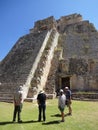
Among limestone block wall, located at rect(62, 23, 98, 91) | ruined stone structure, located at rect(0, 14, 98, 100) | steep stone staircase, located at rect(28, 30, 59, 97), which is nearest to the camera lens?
steep stone staircase, located at rect(28, 30, 59, 97)

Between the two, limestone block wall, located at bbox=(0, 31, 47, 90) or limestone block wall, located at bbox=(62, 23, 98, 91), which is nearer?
limestone block wall, located at bbox=(0, 31, 47, 90)

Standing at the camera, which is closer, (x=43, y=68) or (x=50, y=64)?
(x=43, y=68)

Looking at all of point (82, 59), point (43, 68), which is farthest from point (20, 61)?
point (82, 59)

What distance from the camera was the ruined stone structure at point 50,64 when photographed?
21047 millimetres

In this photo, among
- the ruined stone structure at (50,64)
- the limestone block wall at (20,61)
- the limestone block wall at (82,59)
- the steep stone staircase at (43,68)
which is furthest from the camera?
the limestone block wall at (82,59)

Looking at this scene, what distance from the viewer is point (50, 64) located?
23859 millimetres

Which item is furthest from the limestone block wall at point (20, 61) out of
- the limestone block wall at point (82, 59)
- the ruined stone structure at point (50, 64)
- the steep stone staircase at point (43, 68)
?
the limestone block wall at point (82, 59)

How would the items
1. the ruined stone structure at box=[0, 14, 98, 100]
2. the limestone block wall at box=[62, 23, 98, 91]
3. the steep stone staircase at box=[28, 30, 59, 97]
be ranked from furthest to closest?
the limestone block wall at box=[62, 23, 98, 91]
the ruined stone structure at box=[0, 14, 98, 100]
the steep stone staircase at box=[28, 30, 59, 97]

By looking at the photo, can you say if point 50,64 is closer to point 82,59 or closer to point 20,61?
point 20,61

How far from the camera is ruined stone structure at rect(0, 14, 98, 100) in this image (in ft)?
69.1

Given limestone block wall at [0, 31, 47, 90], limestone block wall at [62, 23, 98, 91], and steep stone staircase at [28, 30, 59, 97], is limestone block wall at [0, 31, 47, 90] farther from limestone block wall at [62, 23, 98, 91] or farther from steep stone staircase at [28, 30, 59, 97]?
limestone block wall at [62, 23, 98, 91]

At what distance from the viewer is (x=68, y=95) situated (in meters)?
12.5

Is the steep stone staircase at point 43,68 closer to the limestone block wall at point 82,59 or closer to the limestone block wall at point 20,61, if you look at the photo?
the limestone block wall at point 20,61

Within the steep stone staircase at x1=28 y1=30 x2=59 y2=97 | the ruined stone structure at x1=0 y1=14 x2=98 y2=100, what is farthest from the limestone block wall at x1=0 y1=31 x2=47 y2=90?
the steep stone staircase at x1=28 y1=30 x2=59 y2=97
